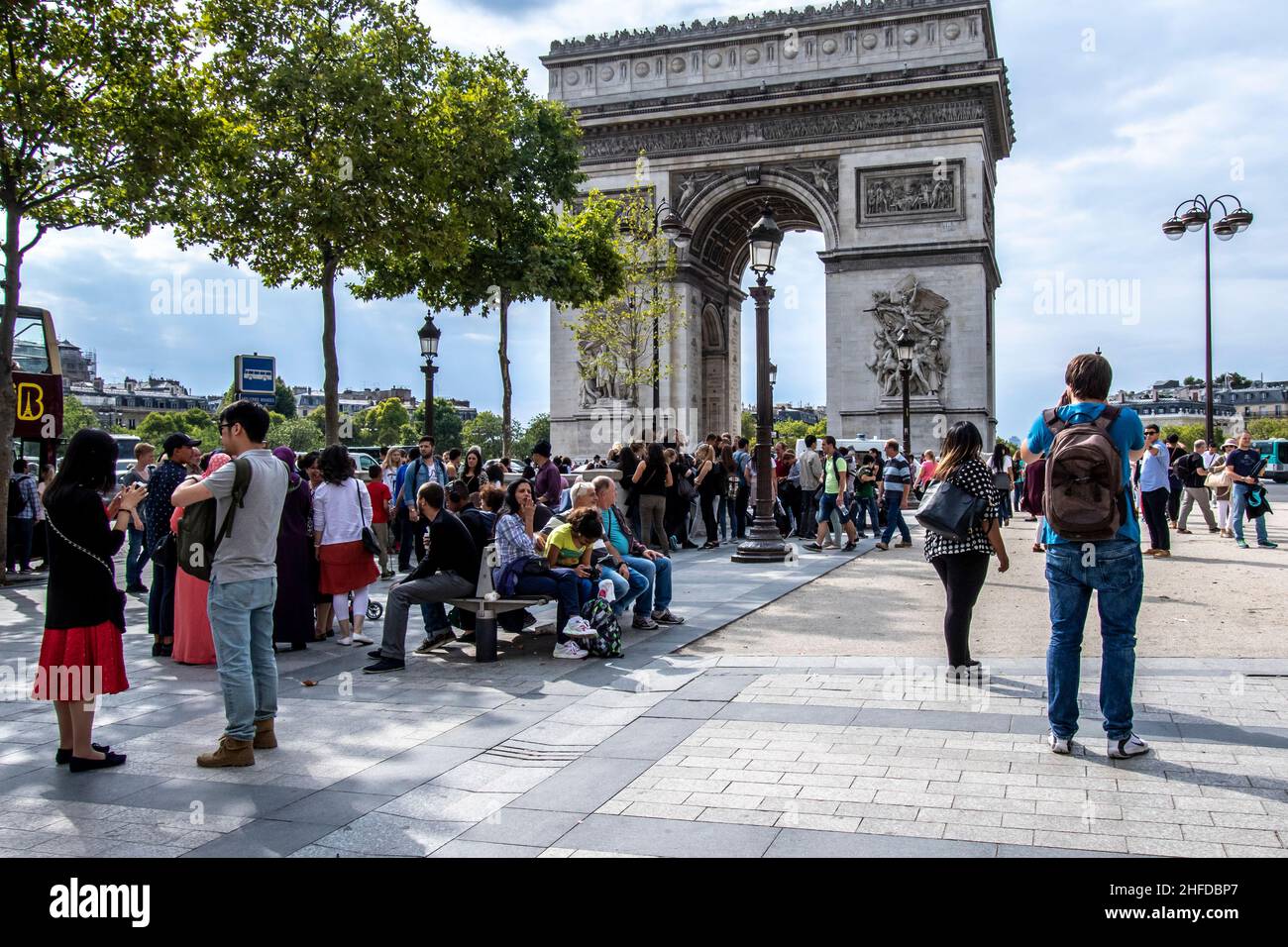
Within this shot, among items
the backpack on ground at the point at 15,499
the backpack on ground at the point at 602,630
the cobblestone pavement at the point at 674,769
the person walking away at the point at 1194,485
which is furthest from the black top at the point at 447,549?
the person walking away at the point at 1194,485

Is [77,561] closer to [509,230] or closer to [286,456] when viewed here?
[286,456]

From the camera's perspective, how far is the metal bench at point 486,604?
344 inches

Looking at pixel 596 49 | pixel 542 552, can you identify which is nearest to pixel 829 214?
pixel 596 49

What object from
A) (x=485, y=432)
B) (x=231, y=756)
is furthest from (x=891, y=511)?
(x=485, y=432)

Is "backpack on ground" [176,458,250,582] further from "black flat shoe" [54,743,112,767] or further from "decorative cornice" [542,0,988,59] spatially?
"decorative cornice" [542,0,988,59]

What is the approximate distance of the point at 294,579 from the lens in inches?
374

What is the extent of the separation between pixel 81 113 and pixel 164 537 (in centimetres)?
874

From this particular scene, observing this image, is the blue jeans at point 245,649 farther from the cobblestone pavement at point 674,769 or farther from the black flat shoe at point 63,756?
the black flat shoe at point 63,756

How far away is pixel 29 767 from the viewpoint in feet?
19.5

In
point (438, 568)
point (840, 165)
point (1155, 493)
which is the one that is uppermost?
point (840, 165)

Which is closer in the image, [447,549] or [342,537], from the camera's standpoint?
[447,549]

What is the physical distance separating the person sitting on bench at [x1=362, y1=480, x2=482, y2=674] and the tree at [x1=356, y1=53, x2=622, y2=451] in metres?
13.5

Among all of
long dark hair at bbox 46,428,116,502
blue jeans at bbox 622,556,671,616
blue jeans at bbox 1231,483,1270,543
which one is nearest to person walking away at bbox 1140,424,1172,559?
blue jeans at bbox 1231,483,1270,543
